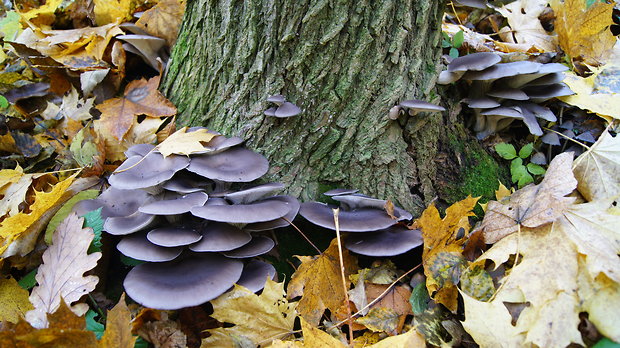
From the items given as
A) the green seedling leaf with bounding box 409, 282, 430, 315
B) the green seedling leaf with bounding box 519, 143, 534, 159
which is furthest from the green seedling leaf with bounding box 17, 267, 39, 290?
the green seedling leaf with bounding box 519, 143, 534, 159

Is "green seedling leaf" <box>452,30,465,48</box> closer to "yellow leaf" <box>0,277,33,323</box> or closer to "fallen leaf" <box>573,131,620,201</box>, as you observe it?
"fallen leaf" <box>573,131,620,201</box>

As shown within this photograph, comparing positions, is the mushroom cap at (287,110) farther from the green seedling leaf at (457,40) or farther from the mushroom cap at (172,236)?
the green seedling leaf at (457,40)

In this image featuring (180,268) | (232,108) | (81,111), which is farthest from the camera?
(81,111)

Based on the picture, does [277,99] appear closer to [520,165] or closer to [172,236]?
[172,236]

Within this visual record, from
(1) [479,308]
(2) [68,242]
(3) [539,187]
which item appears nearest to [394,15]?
(3) [539,187]

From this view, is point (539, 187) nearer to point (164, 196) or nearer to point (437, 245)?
point (437, 245)

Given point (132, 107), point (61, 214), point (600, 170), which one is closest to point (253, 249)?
point (61, 214)
